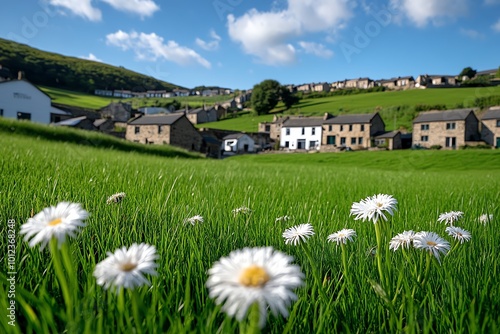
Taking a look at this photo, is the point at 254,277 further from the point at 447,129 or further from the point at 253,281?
the point at 447,129

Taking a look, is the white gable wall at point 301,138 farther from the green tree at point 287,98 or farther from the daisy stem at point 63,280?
the daisy stem at point 63,280

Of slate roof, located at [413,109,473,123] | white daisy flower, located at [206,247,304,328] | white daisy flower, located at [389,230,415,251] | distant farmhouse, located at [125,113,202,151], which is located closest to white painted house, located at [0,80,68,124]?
distant farmhouse, located at [125,113,202,151]

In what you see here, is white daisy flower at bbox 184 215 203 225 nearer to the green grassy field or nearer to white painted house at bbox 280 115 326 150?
the green grassy field

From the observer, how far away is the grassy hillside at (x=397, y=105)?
90.5 meters

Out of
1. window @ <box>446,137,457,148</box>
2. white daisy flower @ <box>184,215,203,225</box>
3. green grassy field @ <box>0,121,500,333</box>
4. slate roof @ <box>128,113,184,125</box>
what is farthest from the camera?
window @ <box>446,137,457,148</box>

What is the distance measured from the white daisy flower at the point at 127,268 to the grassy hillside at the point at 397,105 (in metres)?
93.3

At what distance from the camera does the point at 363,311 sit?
1261 millimetres

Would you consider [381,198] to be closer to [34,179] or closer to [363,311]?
[363,311]

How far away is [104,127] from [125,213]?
8780 cm

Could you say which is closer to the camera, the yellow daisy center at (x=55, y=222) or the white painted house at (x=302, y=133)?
the yellow daisy center at (x=55, y=222)

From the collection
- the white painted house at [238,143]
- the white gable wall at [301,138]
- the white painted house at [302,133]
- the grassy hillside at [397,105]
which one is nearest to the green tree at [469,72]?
the grassy hillside at [397,105]

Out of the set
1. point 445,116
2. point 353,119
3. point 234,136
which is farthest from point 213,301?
point 234,136

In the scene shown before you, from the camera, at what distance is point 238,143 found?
291 ft

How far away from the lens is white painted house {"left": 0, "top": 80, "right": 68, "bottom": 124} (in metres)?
56.0
